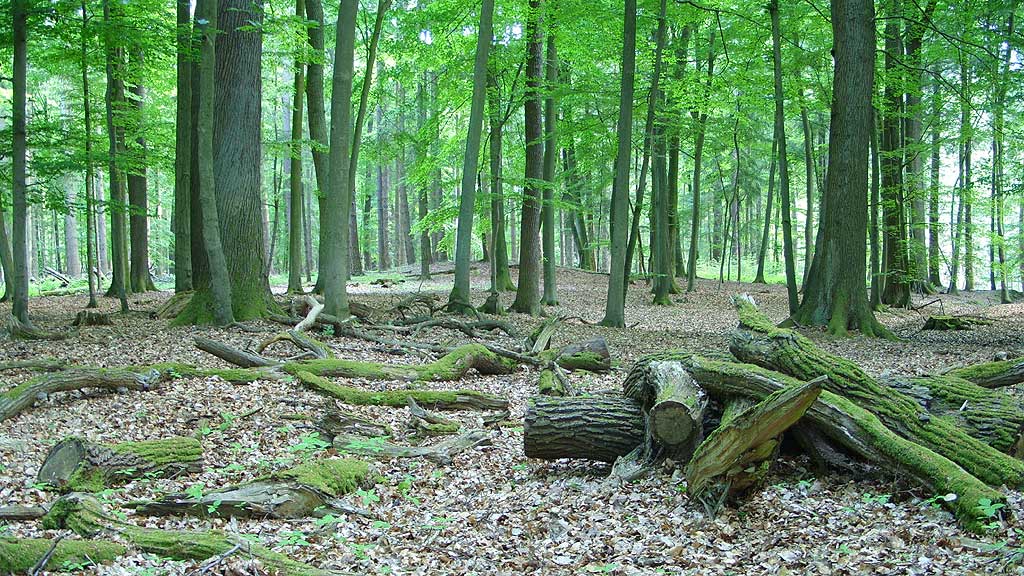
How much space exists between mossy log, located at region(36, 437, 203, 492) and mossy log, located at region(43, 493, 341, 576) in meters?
0.55

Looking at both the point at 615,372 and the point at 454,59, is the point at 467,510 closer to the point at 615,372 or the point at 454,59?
the point at 615,372

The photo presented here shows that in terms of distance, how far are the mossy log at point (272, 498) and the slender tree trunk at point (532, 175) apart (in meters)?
10.8

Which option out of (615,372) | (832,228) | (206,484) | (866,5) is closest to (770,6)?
(866,5)

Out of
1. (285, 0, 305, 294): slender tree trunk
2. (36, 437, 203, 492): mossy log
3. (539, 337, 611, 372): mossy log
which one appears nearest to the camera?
(36, 437, 203, 492): mossy log

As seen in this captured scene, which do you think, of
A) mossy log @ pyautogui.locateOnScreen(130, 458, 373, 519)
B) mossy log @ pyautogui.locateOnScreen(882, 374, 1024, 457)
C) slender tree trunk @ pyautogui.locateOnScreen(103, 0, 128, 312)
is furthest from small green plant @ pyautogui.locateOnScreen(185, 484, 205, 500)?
slender tree trunk @ pyautogui.locateOnScreen(103, 0, 128, 312)

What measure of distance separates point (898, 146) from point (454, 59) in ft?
38.1

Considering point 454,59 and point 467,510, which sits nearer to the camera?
point 467,510

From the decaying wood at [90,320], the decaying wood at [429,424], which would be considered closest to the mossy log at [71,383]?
the decaying wood at [429,424]

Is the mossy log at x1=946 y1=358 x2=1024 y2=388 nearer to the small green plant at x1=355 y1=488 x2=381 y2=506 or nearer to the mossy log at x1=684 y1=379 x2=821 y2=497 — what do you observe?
the mossy log at x1=684 y1=379 x2=821 y2=497

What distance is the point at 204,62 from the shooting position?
941 centimetres

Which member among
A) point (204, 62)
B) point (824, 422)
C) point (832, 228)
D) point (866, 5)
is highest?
point (866, 5)

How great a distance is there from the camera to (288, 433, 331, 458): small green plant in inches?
227

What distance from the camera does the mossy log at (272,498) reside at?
14.3ft

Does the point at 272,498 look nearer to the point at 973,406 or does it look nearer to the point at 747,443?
the point at 747,443
